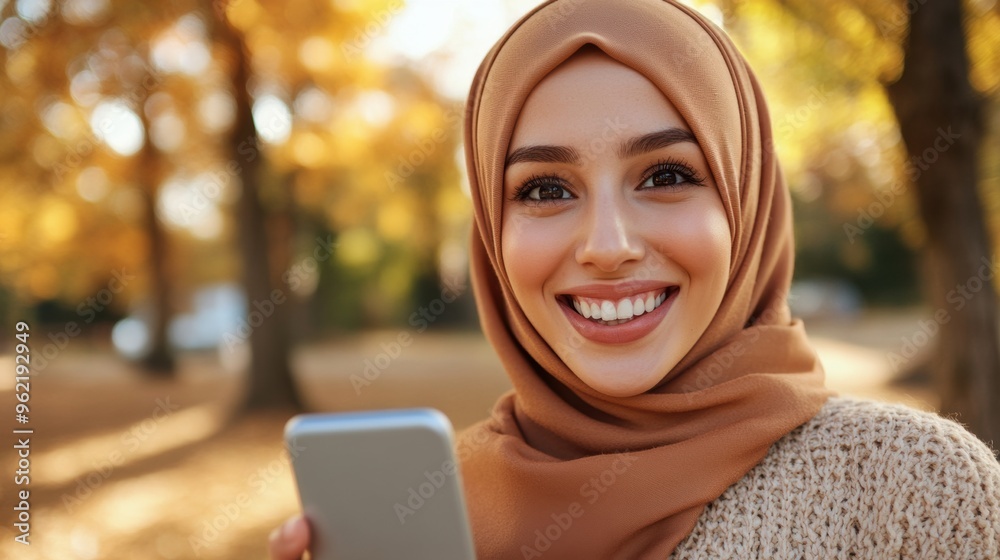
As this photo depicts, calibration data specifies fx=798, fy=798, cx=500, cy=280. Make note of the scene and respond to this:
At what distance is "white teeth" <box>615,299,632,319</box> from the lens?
1.59 m

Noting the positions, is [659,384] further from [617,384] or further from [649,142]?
[649,142]

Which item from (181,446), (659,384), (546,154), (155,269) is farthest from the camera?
(155,269)

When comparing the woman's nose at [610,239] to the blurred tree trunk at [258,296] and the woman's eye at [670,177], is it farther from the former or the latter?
the blurred tree trunk at [258,296]

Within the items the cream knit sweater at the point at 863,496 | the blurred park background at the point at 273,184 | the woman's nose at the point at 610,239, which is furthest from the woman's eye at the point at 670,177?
the blurred park background at the point at 273,184

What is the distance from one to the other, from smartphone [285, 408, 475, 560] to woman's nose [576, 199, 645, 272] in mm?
462

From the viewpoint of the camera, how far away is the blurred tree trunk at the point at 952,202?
15.6 feet

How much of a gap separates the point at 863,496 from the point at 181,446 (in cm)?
900

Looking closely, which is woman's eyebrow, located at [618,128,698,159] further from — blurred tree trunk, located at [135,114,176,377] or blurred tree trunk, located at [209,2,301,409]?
blurred tree trunk, located at [135,114,176,377]

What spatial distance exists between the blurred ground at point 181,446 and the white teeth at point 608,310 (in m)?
4.96

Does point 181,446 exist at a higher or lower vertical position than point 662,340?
lower

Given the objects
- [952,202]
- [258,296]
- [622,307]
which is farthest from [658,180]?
[258,296]

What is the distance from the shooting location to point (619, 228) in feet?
5.04

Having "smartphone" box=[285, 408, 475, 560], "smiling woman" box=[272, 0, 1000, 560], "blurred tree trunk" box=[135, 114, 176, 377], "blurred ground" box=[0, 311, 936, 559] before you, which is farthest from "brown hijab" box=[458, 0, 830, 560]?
"blurred tree trunk" box=[135, 114, 176, 377]

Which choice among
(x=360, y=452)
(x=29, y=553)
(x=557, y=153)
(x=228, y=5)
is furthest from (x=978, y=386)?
(x=228, y=5)
